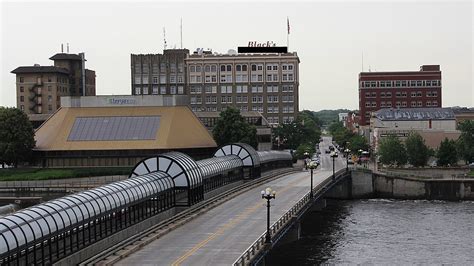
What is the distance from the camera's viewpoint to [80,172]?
5039 inches

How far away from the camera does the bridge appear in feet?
142

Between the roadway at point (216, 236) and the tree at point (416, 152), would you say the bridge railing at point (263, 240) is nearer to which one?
the roadway at point (216, 236)

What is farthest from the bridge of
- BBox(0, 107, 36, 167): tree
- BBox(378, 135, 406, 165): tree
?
BBox(378, 135, 406, 165): tree

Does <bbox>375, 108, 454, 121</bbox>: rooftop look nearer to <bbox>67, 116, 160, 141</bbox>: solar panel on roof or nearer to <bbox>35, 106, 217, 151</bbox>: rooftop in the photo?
<bbox>35, 106, 217, 151</bbox>: rooftop

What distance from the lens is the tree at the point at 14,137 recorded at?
13325 cm

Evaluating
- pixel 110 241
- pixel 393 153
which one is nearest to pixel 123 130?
pixel 393 153

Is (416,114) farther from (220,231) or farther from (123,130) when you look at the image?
(220,231)

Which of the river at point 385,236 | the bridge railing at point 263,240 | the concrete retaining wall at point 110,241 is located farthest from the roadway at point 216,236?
the river at point 385,236

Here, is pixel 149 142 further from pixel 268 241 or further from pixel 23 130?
pixel 268 241

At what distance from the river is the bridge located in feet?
14.4

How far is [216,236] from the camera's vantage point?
186 feet

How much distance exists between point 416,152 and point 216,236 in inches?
3958

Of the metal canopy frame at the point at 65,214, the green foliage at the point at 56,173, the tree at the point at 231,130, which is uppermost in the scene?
the tree at the point at 231,130

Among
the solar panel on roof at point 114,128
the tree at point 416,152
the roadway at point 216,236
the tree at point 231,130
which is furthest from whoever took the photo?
the tree at point 231,130
